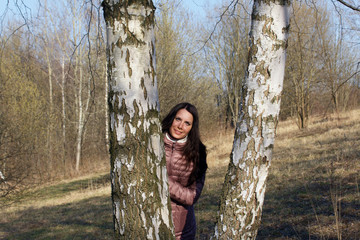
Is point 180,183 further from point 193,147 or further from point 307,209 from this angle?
point 307,209

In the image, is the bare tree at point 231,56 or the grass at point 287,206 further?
the bare tree at point 231,56

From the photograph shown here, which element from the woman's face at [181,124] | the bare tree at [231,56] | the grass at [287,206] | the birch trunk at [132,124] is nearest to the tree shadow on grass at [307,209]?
the grass at [287,206]

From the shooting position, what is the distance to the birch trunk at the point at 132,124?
1732 mm

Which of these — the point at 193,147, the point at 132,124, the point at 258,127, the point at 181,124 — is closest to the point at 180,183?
the point at 193,147

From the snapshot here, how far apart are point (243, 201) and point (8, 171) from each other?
9.22 metres

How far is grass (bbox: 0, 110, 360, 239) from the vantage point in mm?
4371

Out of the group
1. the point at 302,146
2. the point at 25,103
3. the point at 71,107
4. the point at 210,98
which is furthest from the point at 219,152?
the point at 71,107

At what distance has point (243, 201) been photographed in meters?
2.07

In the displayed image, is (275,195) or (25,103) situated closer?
(275,195)

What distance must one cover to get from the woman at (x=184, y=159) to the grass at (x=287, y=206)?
1.15 metres

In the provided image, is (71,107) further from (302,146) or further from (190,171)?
(190,171)

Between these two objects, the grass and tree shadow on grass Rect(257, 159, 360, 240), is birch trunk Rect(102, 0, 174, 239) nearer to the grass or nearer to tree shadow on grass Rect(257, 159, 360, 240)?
the grass

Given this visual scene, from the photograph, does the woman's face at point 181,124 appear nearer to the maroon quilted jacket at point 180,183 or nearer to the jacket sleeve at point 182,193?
the maroon quilted jacket at point 180,183

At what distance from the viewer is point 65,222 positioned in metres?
8.38
